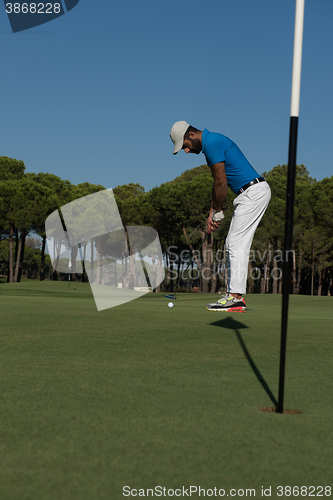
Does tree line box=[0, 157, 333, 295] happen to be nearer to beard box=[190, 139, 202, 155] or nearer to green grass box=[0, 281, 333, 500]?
beard box=[190, 139, 202, 155]

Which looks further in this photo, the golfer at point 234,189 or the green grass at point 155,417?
the golfer at point 234,189

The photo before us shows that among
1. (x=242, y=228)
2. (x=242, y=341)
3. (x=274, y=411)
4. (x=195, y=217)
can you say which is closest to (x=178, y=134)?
(x=242, y=228)

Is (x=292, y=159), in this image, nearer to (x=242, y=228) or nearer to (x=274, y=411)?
(x=274, y=411)

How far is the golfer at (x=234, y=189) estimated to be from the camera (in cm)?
566

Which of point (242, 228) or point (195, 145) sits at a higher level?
point (195, 145)

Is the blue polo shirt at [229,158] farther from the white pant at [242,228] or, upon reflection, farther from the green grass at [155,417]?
the green grass at [155,417]

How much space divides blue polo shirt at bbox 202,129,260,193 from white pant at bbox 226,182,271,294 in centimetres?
17

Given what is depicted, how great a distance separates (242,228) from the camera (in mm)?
5867

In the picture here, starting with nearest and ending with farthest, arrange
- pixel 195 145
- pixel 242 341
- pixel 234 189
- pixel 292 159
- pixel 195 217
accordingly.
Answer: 1. pixel 292 159
2. pixel 242 341
3. pixel 195 145
4. pixel 234 189
5. pixel 195 217

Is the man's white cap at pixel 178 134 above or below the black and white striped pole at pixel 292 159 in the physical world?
above

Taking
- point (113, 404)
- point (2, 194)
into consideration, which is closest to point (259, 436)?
point (113, 404)

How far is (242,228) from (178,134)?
1.49 meters

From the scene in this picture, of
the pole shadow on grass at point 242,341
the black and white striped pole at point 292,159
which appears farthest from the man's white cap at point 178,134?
the black and white striped pole at point 292,159

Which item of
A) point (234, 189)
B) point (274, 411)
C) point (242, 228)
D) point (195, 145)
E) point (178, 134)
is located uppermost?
point (178, 134)
